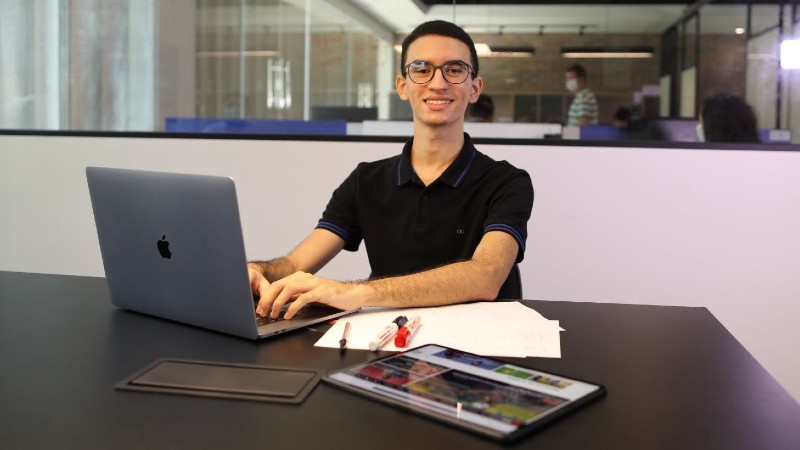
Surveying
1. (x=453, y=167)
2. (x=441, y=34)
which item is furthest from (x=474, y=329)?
(x=441, y=34)

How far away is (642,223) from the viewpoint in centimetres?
307

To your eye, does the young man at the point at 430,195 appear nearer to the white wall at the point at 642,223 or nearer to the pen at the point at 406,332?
the pen at the point at 406,332

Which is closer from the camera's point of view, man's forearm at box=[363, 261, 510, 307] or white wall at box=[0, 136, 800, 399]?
man's forearm at box=[363, 261, 510, 307]

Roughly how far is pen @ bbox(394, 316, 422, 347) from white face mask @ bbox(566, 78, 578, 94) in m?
4.45

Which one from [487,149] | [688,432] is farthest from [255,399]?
[487,149]

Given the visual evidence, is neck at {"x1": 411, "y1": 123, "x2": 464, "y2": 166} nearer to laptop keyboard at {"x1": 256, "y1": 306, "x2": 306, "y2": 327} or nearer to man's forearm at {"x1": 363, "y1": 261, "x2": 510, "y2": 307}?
man's forearm at {"x1": 363, "y1": 261, "x2": 510, "y2": 307}

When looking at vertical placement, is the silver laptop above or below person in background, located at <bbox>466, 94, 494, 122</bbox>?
below

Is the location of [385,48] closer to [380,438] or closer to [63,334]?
[63,334]

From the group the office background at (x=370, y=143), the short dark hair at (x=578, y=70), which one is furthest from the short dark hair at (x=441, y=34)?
the short dark hair at (x=578, y=70)

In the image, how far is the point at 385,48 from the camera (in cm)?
424

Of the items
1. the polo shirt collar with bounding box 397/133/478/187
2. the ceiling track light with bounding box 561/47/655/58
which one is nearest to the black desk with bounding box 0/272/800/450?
the polo shirt collar with bounding box 397/133/478/187

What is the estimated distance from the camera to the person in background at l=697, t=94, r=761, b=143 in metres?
3.39

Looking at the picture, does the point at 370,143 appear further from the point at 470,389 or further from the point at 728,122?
the point at 470,389

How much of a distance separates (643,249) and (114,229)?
6.96 feet
